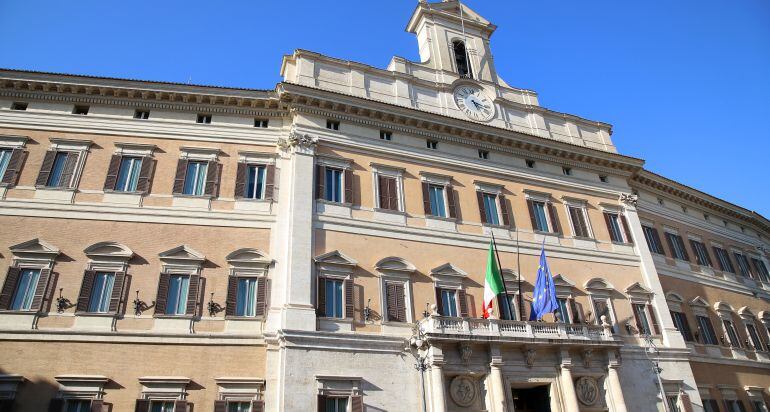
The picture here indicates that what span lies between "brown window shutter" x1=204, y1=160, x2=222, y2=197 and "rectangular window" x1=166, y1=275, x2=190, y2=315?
10.8ft

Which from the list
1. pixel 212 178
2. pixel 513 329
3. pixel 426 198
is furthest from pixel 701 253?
pixel 212 178

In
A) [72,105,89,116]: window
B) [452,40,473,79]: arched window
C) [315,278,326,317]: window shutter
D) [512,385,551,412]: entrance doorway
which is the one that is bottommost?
[512,385,551,412]: entrance doorway

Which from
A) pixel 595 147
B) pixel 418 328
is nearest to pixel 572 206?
pixel 595 147

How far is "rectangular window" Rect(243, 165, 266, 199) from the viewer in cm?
1934

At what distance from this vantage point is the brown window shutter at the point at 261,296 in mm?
17016

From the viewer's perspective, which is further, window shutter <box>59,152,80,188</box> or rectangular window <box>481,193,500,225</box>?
rectangular window <box>481,193,500,225</box>

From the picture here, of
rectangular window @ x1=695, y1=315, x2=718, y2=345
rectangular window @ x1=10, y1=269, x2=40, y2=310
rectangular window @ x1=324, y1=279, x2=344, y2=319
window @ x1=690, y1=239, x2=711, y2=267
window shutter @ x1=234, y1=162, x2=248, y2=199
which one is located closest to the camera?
rectangular window @ x1=10, y1=269, x2=40, y2=310

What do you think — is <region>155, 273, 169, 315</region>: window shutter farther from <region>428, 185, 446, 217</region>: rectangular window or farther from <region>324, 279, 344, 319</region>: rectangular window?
<region>428, 185, 446, 217</region>: rectangular window

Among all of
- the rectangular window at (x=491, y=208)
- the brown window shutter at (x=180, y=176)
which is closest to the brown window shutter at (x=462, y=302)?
the rectangular window at (x=491, y=208)

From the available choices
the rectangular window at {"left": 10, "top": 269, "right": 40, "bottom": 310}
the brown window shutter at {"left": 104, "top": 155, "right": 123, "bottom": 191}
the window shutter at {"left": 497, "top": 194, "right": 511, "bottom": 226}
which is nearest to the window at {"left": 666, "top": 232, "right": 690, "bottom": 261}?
the window shutter at {"left": 497, "top": 194, "right": 511, "bottom": 226}

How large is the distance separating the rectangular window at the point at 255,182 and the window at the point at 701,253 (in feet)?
73.7

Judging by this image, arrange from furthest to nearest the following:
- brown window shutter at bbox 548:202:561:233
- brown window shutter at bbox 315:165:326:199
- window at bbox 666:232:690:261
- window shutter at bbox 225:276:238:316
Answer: window at bbox 666:232:690:261, brown window shutter at bbox 548:202:561:233, brown window shutter at bbox 315:165:326:199, window shutter at bbox 225:276:238:316

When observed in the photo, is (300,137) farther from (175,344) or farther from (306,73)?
(175,344)

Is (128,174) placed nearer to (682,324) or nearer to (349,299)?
(349,299)
